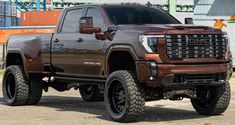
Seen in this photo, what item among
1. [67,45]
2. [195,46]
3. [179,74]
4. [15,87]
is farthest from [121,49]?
[15,87]

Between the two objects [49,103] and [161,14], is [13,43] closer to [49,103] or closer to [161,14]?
[49,103]

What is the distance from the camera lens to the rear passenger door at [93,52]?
365 inches

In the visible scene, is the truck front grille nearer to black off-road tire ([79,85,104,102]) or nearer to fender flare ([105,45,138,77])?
fender flare ([105,45,138,77])

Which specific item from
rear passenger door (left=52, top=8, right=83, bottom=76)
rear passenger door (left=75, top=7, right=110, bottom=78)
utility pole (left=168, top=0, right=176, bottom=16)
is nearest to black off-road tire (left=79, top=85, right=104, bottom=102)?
rear passenger door (left=52, top=8, right=83, bottom=76)

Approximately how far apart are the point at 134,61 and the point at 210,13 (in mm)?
18711

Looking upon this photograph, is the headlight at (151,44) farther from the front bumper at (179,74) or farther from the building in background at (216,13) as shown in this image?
the building in background at (216,13)

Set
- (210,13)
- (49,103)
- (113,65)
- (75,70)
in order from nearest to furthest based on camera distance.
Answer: (113,65) → (75,70) → (49,103) → (210,13)

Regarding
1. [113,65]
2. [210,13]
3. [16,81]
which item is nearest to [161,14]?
[113,65]

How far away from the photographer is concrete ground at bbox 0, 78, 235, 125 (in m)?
8.80

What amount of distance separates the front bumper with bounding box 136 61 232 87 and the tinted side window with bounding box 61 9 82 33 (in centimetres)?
248

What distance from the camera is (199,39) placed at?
28.2 ft

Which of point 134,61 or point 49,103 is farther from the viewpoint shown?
point 49,103

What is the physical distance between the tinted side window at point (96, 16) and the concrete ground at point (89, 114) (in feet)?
5.58

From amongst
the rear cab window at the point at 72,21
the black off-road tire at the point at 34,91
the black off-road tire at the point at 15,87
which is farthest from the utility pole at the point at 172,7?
the rear cab window at the point at 72,21
